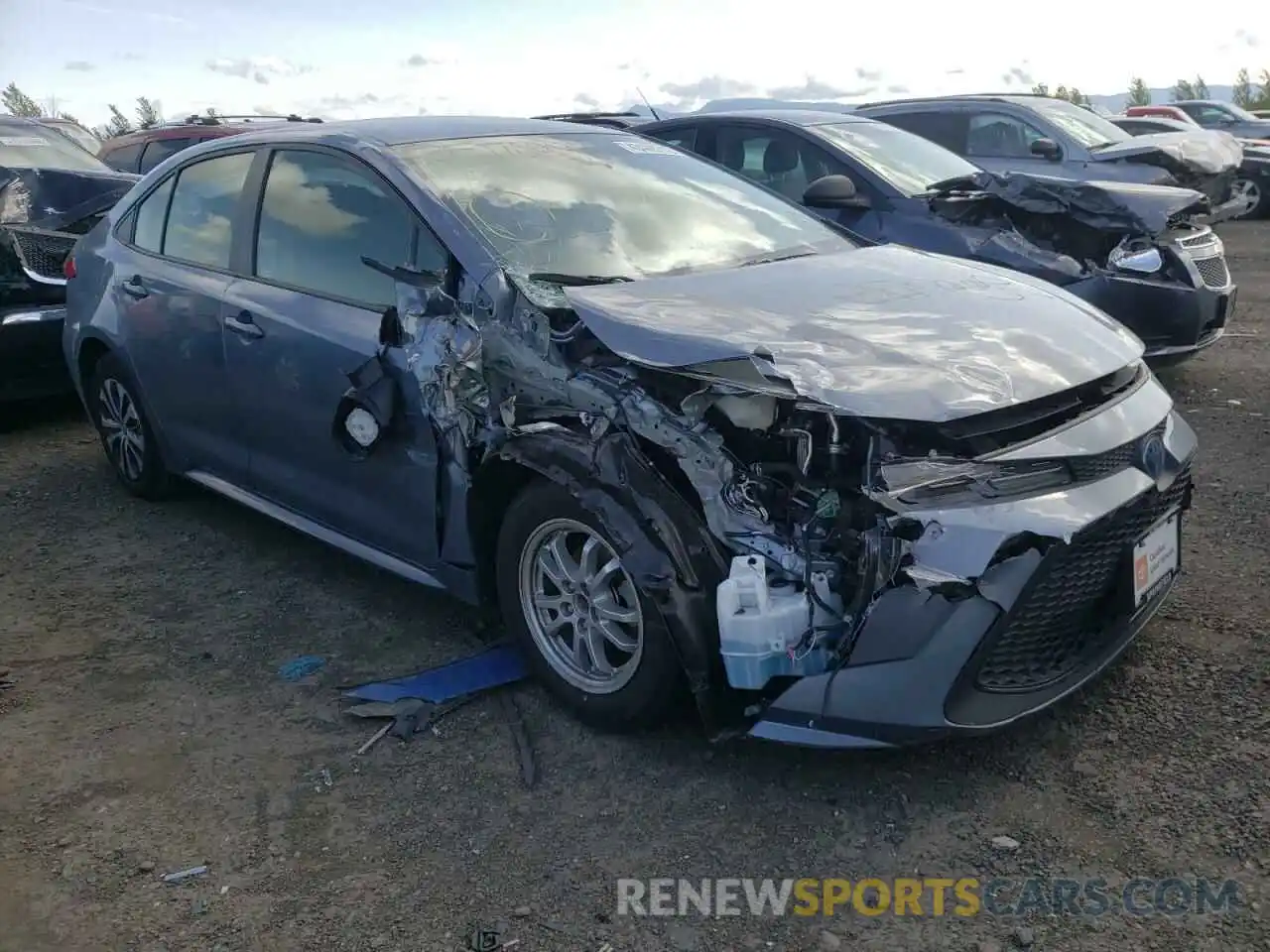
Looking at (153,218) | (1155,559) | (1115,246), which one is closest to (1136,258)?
(1115,246)

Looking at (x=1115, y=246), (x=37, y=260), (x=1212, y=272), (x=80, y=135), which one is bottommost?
(x=37, y=260)

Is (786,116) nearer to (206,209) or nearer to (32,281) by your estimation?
(206,209)

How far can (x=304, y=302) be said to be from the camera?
155 inches

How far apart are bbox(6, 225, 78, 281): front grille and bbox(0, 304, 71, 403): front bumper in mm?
231

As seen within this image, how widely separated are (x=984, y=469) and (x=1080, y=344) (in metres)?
0.72

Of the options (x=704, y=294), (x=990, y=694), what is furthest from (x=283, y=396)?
(x=990, y=694)

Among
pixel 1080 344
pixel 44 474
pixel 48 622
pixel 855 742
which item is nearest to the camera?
pixel 855 742

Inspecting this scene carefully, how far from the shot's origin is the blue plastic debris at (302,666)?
12.4 ft

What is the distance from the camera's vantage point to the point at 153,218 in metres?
5.04

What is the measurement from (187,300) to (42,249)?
8.90ft

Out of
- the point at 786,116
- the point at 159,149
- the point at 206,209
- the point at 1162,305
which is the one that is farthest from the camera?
the point at 159,149

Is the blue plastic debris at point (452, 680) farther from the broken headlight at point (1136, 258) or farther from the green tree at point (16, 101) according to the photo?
the green tree at point (16, 101)

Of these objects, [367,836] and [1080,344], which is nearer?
[367,836]

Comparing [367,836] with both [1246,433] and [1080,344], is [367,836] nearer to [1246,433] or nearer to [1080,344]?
[1080,344]
